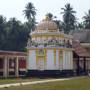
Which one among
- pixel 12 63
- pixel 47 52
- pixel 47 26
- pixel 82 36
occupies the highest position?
pixel 47 26

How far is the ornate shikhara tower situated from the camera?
52.2 metres

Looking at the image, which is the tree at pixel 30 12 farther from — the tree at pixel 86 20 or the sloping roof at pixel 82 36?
the sloping roof at pixel 82 36

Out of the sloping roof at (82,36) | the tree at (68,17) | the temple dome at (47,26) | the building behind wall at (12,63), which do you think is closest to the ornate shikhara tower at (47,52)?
the temple dome at (47,26)

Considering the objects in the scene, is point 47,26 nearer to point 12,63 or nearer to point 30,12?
point 12,63

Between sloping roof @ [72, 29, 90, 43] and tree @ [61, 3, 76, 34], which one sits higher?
tree @ [61, 3, 76, 34]

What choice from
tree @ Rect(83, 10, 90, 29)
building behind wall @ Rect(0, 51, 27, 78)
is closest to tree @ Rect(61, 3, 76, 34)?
tree @ Rect(83, 10, 90, 29)

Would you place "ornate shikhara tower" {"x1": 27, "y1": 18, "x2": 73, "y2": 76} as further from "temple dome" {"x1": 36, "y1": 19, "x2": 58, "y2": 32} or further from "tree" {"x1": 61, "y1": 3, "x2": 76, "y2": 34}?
"tree" {"x1": 61, "y1": 3, "x2": 76, "y2": 34}

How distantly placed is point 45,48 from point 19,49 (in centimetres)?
4218

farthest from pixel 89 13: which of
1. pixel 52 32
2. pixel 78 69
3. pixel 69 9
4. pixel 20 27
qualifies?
pixel 52 32

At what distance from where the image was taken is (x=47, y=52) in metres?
52.4

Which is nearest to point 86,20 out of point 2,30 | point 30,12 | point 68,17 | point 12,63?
point 68,17

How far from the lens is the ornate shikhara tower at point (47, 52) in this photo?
52219 mm

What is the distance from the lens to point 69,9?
108625 mm

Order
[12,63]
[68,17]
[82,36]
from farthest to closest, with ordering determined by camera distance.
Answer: [68,17]
[82,36]
[12,63]
